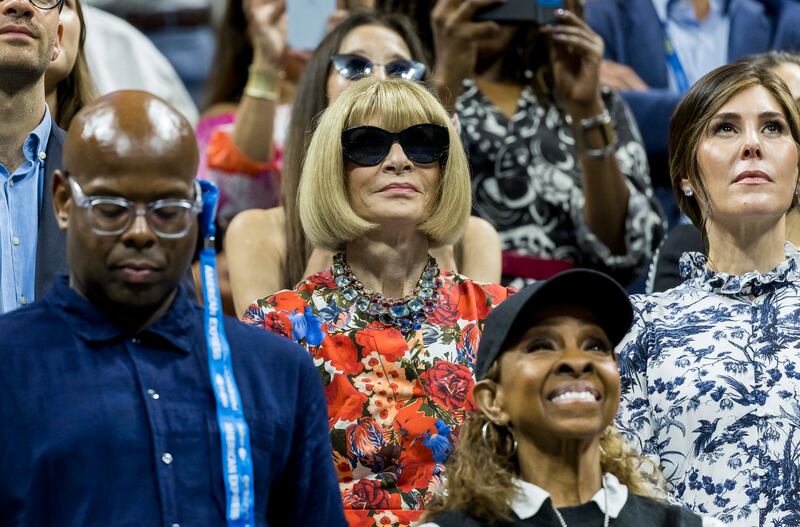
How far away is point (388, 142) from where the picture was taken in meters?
3.97

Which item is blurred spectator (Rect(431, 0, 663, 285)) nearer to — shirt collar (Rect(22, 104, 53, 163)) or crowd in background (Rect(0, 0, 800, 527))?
crowd in background (Rect(0, 0, 800, 527))

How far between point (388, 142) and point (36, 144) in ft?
2.89

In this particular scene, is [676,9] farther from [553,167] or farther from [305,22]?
[305,22]

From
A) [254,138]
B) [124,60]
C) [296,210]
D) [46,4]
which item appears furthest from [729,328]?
[124,60]

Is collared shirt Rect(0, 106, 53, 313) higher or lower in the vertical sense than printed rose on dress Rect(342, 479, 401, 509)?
higher

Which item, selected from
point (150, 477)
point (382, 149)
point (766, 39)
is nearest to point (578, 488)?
point (150, 477)

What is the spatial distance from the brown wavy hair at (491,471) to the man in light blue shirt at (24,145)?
1.14m

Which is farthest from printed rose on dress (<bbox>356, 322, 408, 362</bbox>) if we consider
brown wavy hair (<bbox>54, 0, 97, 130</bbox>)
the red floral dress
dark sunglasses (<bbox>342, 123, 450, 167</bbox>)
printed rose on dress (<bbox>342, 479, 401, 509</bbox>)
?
brown wavy hair (<bbox>54, 0, 97, 130</bbox>)

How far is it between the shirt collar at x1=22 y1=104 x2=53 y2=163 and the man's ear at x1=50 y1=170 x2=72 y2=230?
1.04 meters

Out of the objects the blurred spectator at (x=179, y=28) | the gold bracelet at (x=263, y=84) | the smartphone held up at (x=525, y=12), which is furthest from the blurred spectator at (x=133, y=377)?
the blurred spectator at (x=179, y=28)

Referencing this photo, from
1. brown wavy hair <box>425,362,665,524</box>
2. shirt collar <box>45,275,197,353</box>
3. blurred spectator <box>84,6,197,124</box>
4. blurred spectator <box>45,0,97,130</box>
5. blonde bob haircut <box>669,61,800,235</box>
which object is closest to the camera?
shirt collar <box>45,275,197,353</box>

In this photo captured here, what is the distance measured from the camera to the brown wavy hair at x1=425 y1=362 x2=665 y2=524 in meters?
3.09

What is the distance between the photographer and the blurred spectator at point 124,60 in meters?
6.21

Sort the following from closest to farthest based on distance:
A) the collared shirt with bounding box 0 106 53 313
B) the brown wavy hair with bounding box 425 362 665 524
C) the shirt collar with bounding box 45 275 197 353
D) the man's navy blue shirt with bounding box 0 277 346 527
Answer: the man's navy blue shirt with bounding box 0 277 346 527 < the shirt collar with bounding box 45 275 197 353 < the brown wavy hair with bounding box 425 362 665 524 < the collared shirt with bounding box 0 106 53 313
